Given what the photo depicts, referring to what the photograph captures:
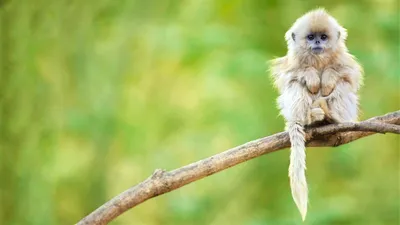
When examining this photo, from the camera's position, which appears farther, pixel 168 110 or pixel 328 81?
pixel 168 110

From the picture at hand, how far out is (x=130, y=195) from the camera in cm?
263

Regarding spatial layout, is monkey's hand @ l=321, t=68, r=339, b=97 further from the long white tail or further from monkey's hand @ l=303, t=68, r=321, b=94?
the long white tail

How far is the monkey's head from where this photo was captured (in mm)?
3330

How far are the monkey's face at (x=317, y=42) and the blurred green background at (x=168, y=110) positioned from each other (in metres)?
1.97

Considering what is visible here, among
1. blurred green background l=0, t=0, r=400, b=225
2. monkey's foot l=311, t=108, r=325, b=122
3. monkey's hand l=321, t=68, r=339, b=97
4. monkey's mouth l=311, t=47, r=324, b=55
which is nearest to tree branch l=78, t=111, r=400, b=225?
monkey's foot l=311, t=108, r=325, b=122

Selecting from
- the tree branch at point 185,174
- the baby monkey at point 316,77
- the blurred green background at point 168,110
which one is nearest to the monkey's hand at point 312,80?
the baby monkey at point 316,77

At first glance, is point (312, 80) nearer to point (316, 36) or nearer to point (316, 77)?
point (316, 77)

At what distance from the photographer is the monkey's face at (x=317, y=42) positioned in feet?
10.9

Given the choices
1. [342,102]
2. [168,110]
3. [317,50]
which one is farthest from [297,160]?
[168,110]

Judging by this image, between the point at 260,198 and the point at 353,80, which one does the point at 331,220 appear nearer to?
the point at 260,198

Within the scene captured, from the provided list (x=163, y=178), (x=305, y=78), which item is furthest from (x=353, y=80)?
(x=163, y=178)

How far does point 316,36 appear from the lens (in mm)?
3391

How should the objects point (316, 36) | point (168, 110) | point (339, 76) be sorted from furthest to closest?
1. point (168, 110)
2. point (316, 36)
3. point (339, 76)

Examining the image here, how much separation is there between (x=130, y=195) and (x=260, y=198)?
3.28m
